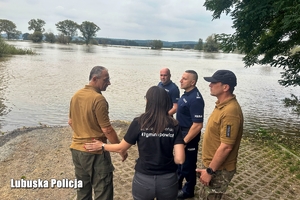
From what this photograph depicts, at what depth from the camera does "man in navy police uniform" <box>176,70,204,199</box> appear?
12.8 ft

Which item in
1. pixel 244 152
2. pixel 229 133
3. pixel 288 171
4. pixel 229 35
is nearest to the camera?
pixel 229 133

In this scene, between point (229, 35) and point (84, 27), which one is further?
point (84, 27)

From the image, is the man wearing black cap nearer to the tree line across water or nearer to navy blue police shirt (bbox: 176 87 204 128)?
navy blue police shirt (bbox: 176 87 204 128)

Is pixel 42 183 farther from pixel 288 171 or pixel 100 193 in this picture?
pixel 288 171

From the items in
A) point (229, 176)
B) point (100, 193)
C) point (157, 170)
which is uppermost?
point (157, 170)

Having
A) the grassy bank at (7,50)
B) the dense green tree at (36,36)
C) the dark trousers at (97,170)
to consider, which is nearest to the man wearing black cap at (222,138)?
the dark trousers at (97,170)

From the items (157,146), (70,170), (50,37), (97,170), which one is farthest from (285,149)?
(50,37)

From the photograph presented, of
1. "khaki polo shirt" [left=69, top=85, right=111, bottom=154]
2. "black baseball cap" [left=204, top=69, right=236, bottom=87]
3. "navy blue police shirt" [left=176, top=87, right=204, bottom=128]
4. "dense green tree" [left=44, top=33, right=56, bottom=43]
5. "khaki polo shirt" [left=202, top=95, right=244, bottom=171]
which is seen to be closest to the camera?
"khaki polo shirt" [left=202, top=95, right=244, bottom=171]

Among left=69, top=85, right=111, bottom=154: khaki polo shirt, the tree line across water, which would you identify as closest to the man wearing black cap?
left=69, top=85, right=111, bottom=154: khaki polo shirt

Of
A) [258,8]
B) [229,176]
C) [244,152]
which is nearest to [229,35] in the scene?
[258,8]

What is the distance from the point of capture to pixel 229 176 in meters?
3.15

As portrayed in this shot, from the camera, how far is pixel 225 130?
9.46ft

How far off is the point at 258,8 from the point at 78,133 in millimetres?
7159

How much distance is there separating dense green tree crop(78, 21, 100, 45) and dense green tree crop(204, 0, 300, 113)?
140948mm
